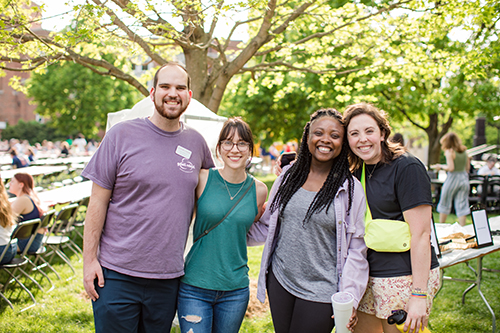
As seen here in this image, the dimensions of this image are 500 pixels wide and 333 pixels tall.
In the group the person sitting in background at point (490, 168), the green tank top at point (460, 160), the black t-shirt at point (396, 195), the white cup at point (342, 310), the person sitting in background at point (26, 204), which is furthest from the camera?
the person sitting in background at point (490, 168)

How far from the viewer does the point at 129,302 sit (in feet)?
7.07

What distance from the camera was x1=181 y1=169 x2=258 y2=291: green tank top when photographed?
225 centimetres

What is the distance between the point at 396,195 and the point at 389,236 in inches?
9.6

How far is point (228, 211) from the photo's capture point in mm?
2289

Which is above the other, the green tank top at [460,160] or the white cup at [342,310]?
the green tank top at [460,160]

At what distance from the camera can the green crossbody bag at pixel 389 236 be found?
210 cm

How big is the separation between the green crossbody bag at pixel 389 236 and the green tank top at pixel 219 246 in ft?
2.44

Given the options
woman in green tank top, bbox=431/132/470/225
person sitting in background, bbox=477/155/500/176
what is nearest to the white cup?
woman in green tank top, bbox=431/132/470/225

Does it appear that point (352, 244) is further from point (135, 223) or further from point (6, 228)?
point (6, 228)

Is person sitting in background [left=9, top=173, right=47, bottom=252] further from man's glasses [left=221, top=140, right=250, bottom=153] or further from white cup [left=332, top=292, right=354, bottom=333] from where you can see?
white cup [left=332, top=292, right=354, bottom=333]

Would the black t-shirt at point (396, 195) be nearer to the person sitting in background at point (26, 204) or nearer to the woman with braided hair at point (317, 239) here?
the woman with braided hair at point (317, 239)

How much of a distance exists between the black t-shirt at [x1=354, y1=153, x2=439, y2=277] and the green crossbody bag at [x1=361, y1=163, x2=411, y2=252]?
0.21 feet

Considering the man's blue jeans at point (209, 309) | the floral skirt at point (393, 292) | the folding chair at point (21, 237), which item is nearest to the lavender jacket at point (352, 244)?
the floral skirt at point (393, 292)

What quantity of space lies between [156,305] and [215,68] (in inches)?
158
